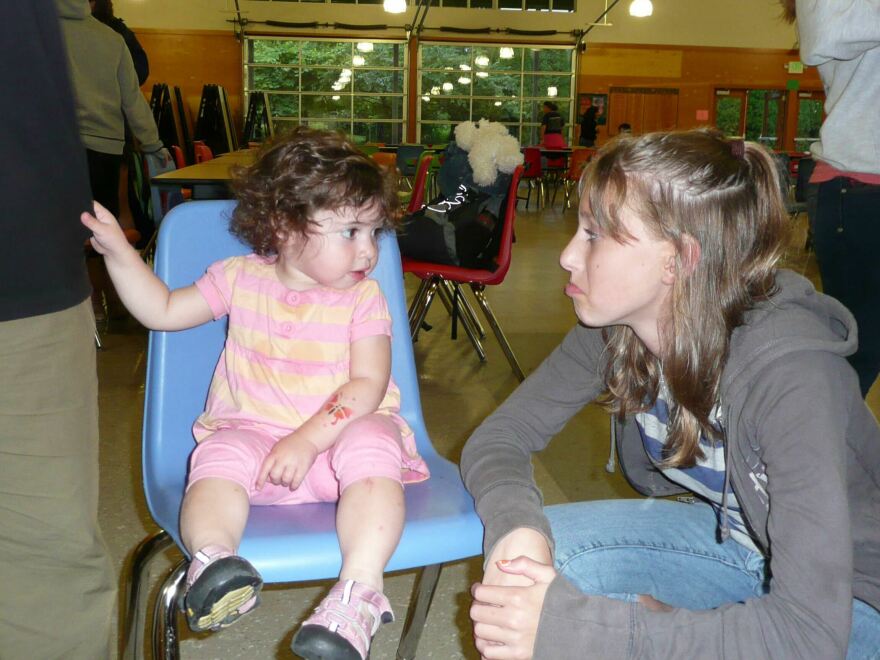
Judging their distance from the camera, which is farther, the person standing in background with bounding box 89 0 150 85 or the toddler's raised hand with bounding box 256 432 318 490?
the person standing in background with bounding box 89 0 150 85

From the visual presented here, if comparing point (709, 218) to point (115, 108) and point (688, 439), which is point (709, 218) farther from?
point (115, 108)

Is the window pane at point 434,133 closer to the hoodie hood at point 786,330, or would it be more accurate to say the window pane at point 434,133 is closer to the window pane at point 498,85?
the window pane at point 498,85

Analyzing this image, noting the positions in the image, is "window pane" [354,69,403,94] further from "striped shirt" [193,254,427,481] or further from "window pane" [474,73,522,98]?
"striped shirt" [193,254,427,481]

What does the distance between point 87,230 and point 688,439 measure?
74cm

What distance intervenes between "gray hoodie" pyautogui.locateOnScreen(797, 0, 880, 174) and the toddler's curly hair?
812 mm

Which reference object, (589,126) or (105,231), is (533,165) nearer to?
(589,126)

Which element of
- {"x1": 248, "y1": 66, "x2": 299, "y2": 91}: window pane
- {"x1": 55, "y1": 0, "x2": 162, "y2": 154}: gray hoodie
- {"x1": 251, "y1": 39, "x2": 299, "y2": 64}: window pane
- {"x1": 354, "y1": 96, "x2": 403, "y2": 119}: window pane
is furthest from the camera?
{"x1": 354, "y1": 96, "x2": 403, "y2": 119}: window pane

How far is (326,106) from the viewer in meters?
15.0

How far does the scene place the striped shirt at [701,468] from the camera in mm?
949

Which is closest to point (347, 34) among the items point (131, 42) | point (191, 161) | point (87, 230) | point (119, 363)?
point (191, 161)

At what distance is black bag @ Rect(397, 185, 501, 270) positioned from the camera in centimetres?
311

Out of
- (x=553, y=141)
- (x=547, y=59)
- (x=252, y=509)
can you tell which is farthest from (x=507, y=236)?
(x=547, y=59)

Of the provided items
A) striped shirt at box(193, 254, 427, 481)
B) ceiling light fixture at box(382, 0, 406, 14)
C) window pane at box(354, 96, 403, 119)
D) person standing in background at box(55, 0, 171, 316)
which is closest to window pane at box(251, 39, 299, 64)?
window pane at box(354, 96, 403, 119)

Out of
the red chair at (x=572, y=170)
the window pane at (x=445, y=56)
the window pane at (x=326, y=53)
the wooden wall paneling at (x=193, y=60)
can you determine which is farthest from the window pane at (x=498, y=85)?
the wooden wall paneling at (x=193, y=60)
